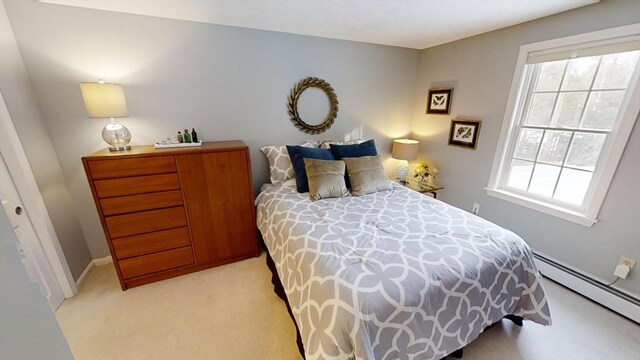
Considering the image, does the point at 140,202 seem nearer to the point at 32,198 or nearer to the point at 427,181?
the point at 32,198

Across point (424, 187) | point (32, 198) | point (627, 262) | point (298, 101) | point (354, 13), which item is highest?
point (354, 13)

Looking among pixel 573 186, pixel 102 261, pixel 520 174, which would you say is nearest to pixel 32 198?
pixel 102 261

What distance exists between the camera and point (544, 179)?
2.22 m

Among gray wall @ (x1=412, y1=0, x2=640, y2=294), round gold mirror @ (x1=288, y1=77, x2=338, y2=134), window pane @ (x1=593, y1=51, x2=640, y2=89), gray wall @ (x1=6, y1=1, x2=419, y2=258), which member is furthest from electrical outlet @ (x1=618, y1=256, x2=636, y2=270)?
round gold mirror @ (x1=288, y1=77, x2=338, y2=134)

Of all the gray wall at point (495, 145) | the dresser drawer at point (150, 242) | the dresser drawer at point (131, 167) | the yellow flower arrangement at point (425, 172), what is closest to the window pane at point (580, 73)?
the gray wall at point (495, 145)

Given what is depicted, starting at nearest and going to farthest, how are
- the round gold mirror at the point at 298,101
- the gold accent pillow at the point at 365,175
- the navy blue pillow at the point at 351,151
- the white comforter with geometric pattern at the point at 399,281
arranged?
the white comforter with geometric pattern at the point at 399,281, the gold accent pillow at the point at 365,175, the navy blue pillow at the point at 351,151, the round gold mirror at the point at 298,101

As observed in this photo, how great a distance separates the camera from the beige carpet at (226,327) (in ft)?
4.90

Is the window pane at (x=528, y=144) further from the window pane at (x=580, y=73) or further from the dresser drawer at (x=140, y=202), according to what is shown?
the dresser drawer at (x=140, y=202)

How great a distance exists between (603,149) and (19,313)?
9.98 feet

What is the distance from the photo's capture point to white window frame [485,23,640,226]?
5.45 ft

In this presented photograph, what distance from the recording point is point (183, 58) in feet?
7.14

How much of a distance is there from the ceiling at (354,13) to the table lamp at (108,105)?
64 cm

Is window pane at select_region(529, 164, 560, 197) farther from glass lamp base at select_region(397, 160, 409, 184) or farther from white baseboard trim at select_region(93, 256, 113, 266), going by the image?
white baseboard trim at select_region(93, 256, 113, 266)

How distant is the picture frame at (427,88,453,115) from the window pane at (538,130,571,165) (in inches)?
39.8
